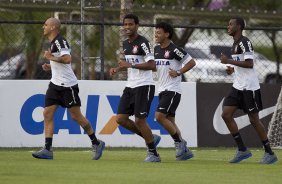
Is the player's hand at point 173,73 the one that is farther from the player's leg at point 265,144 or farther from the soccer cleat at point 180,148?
the player's leg at point 265,144

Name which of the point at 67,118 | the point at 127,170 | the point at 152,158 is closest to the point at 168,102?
the point at 152,158

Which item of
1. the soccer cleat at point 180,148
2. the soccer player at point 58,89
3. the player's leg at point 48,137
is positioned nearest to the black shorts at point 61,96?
the soccer player at point 58,89

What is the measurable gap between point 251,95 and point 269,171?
6.27 feet

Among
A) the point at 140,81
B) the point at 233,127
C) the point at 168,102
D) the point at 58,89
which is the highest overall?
the point at 140,81

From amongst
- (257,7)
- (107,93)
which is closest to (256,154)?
(107,93)

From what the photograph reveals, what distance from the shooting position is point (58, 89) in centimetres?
1561

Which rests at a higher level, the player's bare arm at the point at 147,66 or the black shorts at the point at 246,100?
the player's bare arm at the point at 147,66

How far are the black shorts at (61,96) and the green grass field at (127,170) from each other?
2.70 feet

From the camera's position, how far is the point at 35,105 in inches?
747

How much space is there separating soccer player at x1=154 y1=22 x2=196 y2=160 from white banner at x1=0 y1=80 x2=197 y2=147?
3.25m

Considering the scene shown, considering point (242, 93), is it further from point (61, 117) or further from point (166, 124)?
point (61, 117)

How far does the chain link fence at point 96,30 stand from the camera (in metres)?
20.4

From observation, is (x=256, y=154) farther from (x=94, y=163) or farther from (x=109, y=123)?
(x=94, y=163)

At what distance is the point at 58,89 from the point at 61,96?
0.40 feet
